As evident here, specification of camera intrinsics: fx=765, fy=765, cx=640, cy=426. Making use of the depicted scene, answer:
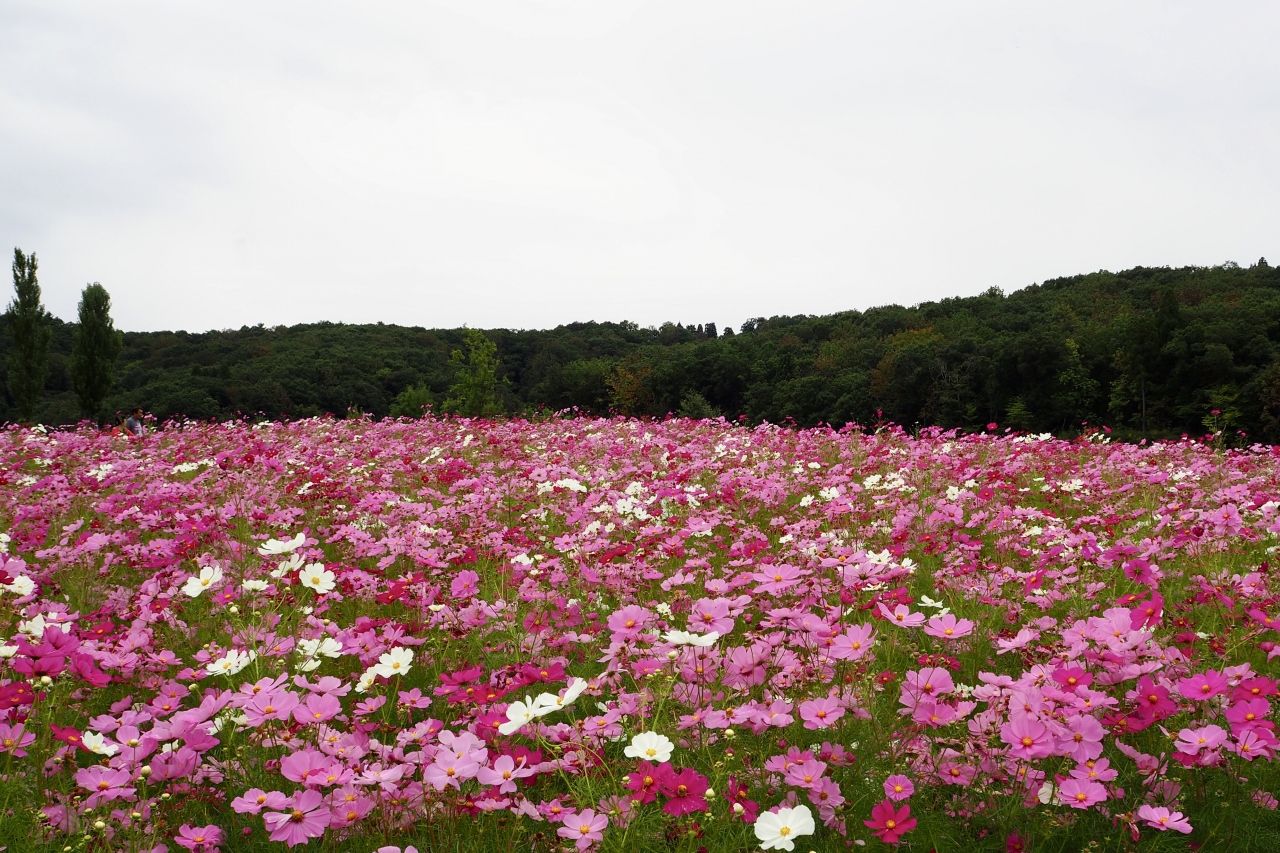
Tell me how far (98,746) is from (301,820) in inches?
23.9

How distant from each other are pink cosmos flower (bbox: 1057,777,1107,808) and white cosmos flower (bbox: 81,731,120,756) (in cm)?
206

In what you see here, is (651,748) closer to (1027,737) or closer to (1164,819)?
(1027,737)

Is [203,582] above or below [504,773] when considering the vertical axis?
above

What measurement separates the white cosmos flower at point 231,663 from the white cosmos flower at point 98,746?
0.26m

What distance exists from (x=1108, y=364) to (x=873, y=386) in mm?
11342

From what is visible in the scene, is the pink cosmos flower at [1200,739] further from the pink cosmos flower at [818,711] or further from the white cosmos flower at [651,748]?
the white cosmos flower at [651,748]

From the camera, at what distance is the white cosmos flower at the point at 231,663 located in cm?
196

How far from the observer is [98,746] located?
1.73m

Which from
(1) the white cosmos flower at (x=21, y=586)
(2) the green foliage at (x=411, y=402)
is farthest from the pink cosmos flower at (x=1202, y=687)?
(2) the green foliage at (x=411, y=402)

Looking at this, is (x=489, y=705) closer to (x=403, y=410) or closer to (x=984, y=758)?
(x=984, y=758)

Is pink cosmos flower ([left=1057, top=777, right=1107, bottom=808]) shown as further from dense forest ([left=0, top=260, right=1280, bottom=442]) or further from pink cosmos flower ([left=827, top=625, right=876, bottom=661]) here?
dense forest ([left=0, top=260, right=1280, bottom=442])

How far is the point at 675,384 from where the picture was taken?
165ft

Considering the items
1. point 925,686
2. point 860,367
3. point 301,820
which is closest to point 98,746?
point 301,820

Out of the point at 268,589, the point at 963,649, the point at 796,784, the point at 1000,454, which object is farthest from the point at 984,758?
the point at 1000,454
